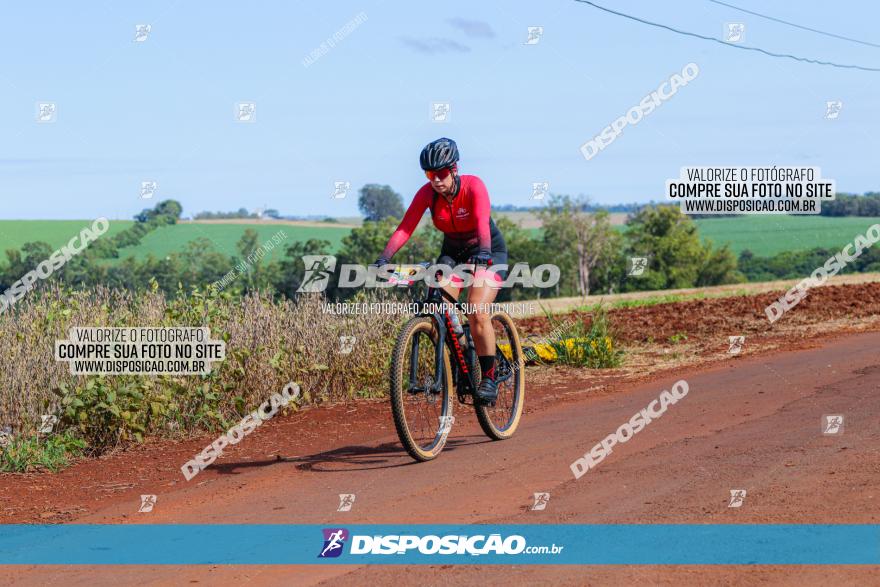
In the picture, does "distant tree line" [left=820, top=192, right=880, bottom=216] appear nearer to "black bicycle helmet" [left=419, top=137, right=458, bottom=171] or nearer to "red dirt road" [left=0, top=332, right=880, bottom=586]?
"red dirt road" [left=0, top=332, right=880, bottom=586]

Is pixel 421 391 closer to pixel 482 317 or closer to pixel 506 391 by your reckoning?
pixel 482 317

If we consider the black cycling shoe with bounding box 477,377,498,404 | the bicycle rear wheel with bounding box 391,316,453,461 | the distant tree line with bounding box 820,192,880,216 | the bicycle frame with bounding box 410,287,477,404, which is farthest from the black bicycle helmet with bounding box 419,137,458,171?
the distant tree line with bounding box 820,192,880,216

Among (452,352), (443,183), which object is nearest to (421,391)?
(452,352)

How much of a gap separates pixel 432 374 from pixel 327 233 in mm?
77012

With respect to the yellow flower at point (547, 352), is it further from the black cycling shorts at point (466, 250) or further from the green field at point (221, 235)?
the green field at point (221, 235)

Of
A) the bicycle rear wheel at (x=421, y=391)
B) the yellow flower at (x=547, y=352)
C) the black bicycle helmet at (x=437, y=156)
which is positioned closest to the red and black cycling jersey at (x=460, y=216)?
the black bicycle helmet at (x=437, y=156)

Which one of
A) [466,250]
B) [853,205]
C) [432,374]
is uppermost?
[853,205]

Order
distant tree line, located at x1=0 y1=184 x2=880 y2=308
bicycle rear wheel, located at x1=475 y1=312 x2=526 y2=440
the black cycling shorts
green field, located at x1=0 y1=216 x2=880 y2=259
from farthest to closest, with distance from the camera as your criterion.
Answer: distant tree line, located at x1=0 y1=184 x2=880 y2=308 → green field, located at x1=0 y1=216 x2=880 y2=259 → bicycle rear wheel, located at x1=475 y1=312 x2=526 y2=440 → the black cycling shorts

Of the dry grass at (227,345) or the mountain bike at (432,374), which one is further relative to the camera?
the dry grass at (227,345)

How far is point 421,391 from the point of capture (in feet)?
26.7

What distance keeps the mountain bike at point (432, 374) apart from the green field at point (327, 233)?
4372 centimetres

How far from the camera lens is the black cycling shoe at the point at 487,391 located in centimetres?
854

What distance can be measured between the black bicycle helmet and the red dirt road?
2452mm

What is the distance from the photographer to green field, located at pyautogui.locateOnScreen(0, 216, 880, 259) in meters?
67.2
